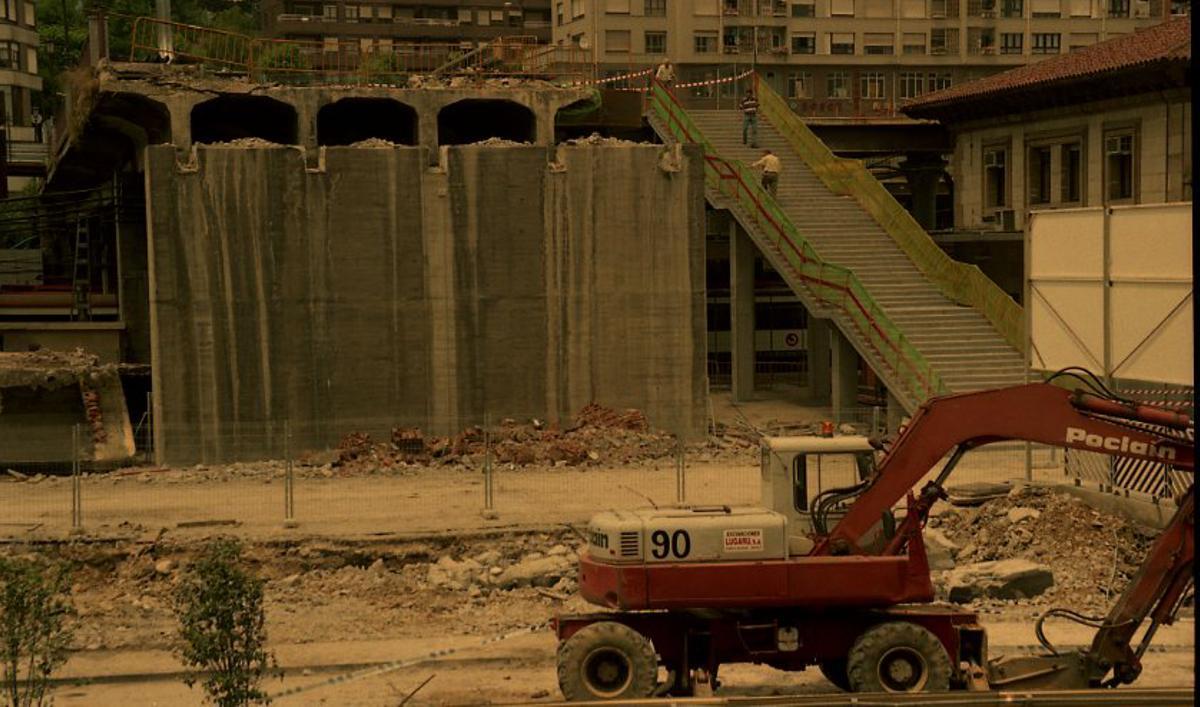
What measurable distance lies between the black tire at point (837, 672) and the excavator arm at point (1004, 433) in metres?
1.31

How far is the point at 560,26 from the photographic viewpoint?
73562 mm

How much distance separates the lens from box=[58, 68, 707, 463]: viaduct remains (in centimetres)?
3459

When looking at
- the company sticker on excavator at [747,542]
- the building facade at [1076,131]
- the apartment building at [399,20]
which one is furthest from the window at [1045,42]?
the company sticker on excavator at [747,542]

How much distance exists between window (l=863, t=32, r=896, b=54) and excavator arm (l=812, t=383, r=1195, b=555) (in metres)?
57.8

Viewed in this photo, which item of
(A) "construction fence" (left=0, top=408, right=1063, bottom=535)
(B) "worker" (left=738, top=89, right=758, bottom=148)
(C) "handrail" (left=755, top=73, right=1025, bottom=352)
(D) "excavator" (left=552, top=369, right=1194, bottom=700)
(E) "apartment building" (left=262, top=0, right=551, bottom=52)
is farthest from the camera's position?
(E) "apartment building" (left=262, top=0, right=551, bottom=52)

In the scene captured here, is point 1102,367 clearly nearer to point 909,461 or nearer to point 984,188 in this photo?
point 909,461

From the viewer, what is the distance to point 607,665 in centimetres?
1739

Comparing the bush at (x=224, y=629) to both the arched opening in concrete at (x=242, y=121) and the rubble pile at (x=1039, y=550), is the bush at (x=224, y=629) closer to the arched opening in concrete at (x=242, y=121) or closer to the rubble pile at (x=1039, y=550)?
the rubble pile at (x=1039, y=550)

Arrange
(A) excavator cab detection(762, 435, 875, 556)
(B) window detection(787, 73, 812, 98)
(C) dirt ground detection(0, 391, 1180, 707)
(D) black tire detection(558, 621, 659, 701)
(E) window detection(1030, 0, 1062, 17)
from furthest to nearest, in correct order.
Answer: (E) window detection(1030, 0, 1062, 17), (B) window detection(787, 73, 812, 98), (C) dirt ground detection(0, 391, 1180, 707), (A) excavator cab detection(762, 435, 875, 556), (D) black tire detection(558, 621, 659, 701)

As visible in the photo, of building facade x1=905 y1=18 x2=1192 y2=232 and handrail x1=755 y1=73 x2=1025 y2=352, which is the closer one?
handrail x1=755 y1=73 x2=1025 y2=352

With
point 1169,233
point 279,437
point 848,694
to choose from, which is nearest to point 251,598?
point 848,694

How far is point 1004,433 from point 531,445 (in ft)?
60.0

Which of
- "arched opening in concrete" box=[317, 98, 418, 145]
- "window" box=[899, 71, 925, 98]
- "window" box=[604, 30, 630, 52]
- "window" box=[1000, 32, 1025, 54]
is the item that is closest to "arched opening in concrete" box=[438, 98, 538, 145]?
"arched opening in concrete" box=[317, 98, 418, 145]

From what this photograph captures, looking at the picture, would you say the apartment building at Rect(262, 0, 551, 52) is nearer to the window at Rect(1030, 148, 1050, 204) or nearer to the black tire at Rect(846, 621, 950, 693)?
the window at Rect(1030, 148, 1050, 204)
